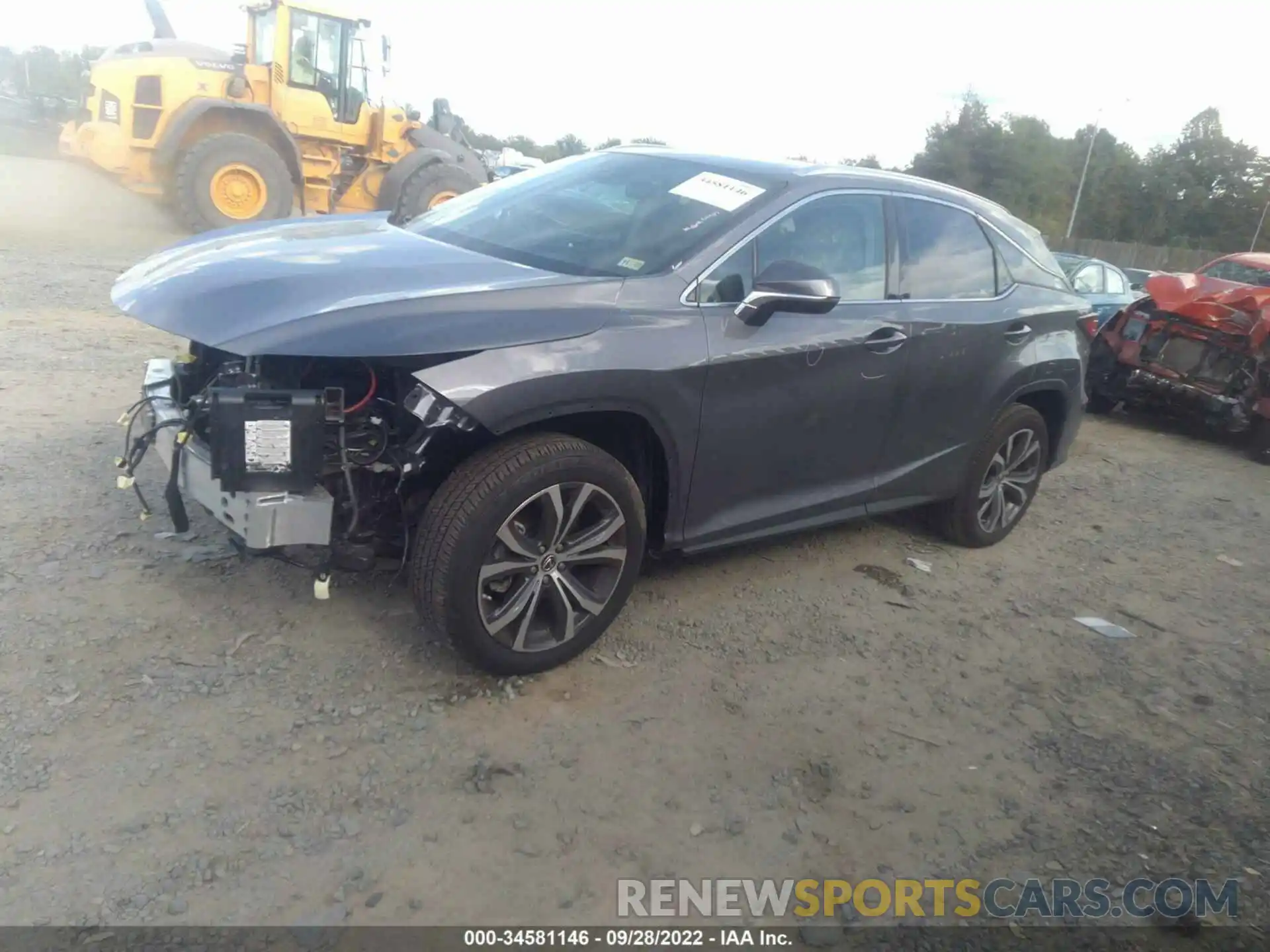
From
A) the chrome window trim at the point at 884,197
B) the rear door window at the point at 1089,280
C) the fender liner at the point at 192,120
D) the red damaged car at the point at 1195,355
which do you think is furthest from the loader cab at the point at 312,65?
the chrome window trim at the point at 884,197

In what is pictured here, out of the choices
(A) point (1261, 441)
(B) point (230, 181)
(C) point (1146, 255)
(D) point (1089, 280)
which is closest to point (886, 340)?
(A) point (1261, 441)

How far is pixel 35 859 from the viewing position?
243 cm

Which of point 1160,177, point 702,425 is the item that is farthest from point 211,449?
point 1160,177

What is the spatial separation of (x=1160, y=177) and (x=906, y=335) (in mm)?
57443

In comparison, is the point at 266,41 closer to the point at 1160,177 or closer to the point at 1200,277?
the point at 1200,277

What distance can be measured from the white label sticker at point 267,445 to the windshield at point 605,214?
3.82 feet

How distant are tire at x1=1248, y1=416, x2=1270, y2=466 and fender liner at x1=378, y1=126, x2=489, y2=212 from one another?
1012 centimetres

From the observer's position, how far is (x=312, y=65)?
13.5 m

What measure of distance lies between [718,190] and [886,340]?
961mm

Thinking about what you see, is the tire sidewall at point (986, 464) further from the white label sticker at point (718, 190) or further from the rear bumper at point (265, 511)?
the rear bumper at point (265, 511)

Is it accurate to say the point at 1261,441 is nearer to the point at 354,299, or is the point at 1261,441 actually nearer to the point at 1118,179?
the point at 354,299

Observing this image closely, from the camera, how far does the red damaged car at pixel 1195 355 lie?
824cm

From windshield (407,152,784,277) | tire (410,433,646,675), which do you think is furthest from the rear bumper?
windshield (407,152,784,277)

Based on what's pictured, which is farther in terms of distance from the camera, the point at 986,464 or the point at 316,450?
the point at 986,464
